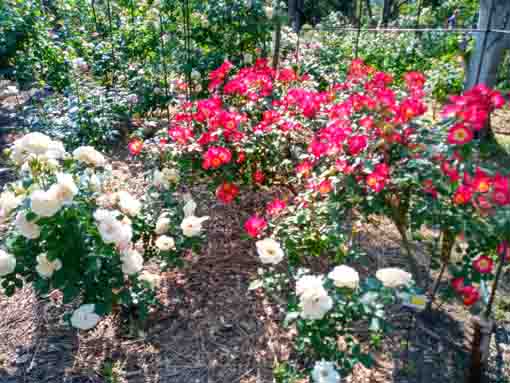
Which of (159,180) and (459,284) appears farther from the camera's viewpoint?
(159,180)

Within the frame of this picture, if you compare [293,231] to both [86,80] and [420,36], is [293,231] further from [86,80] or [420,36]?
[420,36]

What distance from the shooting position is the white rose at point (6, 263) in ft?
5.54

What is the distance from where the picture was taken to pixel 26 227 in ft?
5.24

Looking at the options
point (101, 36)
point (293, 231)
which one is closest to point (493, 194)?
point (293, 231)

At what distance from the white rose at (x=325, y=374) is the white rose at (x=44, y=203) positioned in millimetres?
1089

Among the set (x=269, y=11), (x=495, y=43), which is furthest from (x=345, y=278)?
(x=495, y=43)

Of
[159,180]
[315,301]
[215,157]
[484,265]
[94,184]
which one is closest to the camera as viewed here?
[315,301]

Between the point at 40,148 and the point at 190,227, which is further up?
the point at 40,148

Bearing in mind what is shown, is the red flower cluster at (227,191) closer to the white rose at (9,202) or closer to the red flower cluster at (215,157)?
the red flower cluster at (215,157)

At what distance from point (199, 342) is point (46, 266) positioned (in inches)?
31.5

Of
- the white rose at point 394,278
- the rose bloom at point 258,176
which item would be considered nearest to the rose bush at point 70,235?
the rose bloom at point 258,176

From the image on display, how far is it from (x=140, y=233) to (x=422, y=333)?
1.50m

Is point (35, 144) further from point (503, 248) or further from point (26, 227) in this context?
point (503, 248)

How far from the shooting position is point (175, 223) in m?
2.16
